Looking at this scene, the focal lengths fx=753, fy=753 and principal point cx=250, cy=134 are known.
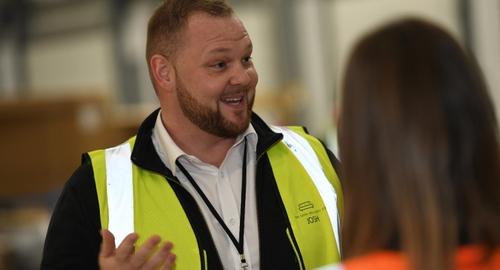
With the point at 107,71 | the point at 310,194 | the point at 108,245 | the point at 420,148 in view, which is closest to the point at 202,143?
the point at 310,194

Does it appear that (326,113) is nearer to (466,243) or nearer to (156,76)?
(156,76)

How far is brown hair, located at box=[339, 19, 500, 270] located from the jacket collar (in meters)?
1.12

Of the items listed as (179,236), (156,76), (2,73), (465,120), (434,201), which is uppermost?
(2,73)

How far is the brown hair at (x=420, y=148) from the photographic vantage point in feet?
4.27

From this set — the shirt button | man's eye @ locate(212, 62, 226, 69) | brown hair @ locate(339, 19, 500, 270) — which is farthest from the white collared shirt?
brown hair @ locate(339, 19, 500, 270)

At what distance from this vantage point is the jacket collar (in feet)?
7.93

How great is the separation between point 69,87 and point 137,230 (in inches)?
413

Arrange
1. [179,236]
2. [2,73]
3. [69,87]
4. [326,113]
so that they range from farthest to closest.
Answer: [2,73] → [69,87] → [326,113] → [179,236]

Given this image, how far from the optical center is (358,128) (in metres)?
1.37

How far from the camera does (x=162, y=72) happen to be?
2678mm

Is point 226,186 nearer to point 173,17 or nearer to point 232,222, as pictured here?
point 232,222

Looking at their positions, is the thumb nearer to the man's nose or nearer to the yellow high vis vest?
the yellow high vis vest

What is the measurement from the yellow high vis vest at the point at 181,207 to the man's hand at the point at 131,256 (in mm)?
193

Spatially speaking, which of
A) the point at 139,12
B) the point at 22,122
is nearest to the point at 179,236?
the point at 22,122
